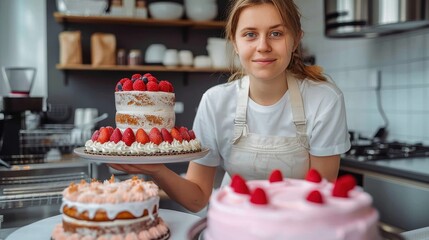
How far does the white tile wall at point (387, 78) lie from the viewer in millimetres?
2754

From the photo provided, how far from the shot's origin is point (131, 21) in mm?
3965

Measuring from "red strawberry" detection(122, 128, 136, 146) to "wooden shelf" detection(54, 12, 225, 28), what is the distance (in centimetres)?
268

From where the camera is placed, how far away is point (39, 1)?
3971 mm

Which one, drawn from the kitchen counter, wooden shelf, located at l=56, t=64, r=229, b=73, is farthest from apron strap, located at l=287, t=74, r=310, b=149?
wooden shelf, located at l=56, t=64, r=229, b=73

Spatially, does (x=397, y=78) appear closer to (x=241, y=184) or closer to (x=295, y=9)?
(x=295, y=9)

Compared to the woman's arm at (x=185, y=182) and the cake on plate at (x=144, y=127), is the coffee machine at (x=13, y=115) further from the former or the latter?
the woman's arm at (x=185, y=182)

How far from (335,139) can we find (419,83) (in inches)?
63.6


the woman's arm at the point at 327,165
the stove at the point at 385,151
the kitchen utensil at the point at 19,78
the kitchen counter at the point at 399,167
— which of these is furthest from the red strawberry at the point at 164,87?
the kitchen utensil at the point at 19,78

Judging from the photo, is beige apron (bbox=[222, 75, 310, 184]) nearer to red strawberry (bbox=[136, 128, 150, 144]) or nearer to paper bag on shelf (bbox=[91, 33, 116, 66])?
red strawberry (bbox=[136, 128, 150, 144])

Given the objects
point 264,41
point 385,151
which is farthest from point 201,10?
point 264,41

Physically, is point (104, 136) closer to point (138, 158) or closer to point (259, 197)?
point (138, 158)

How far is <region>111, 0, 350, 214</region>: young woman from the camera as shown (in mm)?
1414

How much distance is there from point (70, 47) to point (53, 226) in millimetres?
2962

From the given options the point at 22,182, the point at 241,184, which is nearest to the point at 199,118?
the point at 22,182
